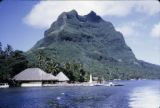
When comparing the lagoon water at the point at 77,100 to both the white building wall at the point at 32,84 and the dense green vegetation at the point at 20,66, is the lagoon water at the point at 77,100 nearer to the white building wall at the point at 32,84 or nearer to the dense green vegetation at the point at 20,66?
the dense green vegetation at the point at 20,66

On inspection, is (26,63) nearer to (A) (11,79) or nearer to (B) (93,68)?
(A) (11,79)

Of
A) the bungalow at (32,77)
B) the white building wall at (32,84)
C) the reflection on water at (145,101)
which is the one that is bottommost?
the reflection on water at (145,101)

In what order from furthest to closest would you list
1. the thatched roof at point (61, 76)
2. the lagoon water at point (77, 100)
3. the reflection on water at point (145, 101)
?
1. the thatched roof at point (61, 76)
2. the lagoon water at point (77, 100)
3. the reflection on water at point (145, 101)

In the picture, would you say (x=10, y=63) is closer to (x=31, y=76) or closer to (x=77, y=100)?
(x=31, y=76)

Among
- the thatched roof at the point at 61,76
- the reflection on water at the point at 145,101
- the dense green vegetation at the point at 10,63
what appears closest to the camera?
the reflection on water at the point at 145,101

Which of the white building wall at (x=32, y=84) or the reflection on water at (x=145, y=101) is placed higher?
the white building wall at (x=32, y=84)

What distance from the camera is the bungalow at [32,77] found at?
7200cm

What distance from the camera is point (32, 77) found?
72.5 m

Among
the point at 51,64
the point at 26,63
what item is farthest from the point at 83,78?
the point at 26,63

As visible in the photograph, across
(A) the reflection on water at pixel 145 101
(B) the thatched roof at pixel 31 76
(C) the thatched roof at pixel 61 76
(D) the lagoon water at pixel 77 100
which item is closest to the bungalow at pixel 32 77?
(B) the thatched roof at pixel 31 76

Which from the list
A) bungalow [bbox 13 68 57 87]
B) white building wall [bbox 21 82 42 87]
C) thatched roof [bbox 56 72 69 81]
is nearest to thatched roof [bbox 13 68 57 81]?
bungalow [bbox 13 68 57 87]

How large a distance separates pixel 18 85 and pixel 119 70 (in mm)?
129225

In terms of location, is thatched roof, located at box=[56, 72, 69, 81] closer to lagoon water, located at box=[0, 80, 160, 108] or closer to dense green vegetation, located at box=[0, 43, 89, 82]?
dense green vegetation, located at box=[0, 43, 89, 82]

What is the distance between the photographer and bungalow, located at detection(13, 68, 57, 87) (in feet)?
236
